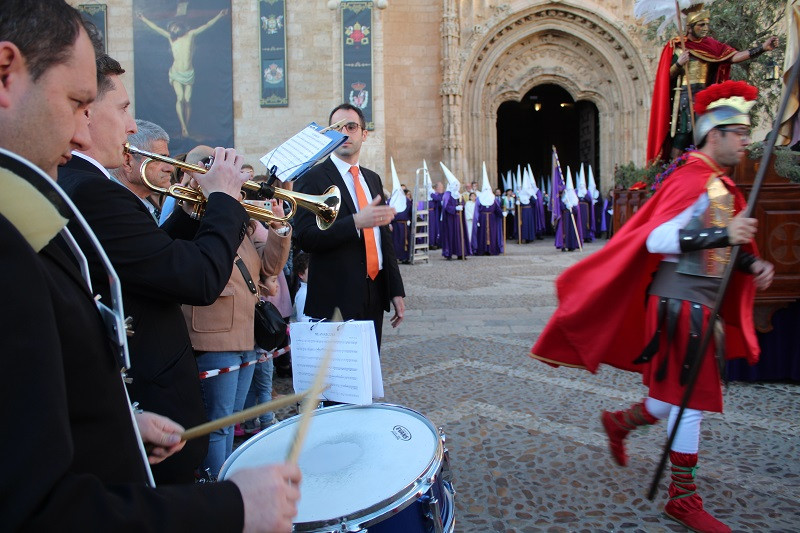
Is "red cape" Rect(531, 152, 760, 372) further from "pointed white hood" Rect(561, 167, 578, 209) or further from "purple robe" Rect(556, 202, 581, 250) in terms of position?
"pointed white hood" Rect(561, 167, 578, 209)

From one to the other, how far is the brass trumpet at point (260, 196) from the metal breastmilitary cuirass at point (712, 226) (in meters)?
1.67

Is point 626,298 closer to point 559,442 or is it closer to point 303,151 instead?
point 559,442

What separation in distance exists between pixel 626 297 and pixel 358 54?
48.4ft

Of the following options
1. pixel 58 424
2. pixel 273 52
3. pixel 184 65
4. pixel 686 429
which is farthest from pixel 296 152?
pixel 184 65

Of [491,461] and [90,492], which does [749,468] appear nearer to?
[491,461]

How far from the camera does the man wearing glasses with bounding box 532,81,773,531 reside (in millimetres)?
2520

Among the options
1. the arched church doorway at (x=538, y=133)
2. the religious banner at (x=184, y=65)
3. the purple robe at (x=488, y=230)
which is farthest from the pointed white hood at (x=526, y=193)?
the religious banner at (x=184, y=65)

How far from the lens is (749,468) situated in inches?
120

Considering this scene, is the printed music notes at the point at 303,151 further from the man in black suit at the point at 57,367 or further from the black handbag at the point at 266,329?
the man in black suit at the point at 57,367

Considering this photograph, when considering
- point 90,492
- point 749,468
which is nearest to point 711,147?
point 749,468

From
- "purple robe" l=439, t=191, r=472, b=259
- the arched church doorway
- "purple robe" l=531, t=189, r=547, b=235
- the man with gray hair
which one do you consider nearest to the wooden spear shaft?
the man with gray hair

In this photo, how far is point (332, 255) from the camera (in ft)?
10.3

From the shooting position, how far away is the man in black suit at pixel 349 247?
10.0ft

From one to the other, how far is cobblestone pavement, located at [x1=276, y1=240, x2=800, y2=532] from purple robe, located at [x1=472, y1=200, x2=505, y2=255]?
390 inches
